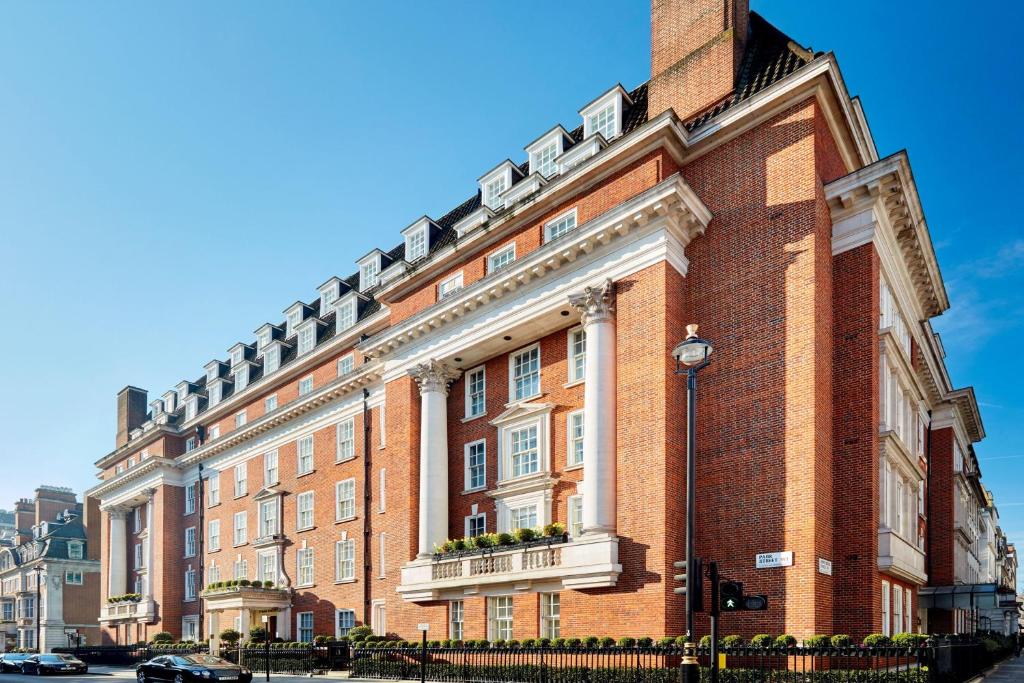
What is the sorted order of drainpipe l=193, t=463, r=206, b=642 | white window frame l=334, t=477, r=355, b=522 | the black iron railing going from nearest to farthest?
1. the black iron railing
2. white window frame l=334, t=477, r=355, b=522
3. drainpipe l=193, t=463, r=206, b=642

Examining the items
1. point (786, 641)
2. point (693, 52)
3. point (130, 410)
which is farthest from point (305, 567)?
point (130, 410)

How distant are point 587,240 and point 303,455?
24335 millimetres

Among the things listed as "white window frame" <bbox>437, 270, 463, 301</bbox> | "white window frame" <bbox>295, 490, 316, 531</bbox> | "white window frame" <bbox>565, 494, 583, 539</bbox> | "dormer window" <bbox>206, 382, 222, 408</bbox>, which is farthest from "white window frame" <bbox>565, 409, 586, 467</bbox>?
"dormer window" <bbox>206, 382, 222, 408</bbox>

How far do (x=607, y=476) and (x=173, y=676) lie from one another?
15.1 m

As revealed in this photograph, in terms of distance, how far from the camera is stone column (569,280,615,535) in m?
23.3

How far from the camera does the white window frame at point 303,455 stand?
138 ft

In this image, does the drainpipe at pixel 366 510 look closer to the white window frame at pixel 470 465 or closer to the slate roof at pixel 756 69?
the white window frame at pixel 470 465

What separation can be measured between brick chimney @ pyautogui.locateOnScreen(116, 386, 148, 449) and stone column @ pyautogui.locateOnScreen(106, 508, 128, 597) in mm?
6815

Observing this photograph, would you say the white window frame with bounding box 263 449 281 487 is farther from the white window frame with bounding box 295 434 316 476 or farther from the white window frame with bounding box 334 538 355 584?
the white window frame with bounding box 334 538 355 584

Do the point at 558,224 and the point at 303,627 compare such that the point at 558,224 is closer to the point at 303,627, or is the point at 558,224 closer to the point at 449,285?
the point at 449,285

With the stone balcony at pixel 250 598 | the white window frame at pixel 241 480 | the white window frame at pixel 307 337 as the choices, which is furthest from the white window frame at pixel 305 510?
the white window frame at pixel 307 337

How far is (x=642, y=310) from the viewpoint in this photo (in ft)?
78.3

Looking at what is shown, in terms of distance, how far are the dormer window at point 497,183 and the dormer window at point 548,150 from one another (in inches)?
53.0

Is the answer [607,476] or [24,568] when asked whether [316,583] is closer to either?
[607,476]
